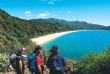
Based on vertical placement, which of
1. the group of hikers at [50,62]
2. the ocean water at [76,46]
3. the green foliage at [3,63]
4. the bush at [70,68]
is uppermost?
the group of hikers at [50,62]

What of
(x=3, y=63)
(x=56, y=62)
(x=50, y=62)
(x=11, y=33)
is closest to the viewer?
(x=56, y=62)

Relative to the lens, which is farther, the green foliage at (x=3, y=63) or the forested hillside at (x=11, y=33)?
the forested hillside at (x=11, y=33)

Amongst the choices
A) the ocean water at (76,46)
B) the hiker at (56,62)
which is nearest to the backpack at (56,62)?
the hiker at (56,62)

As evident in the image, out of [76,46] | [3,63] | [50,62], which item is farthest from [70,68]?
[76,46]

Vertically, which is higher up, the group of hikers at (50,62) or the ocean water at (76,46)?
the group of hikers at (50,62)

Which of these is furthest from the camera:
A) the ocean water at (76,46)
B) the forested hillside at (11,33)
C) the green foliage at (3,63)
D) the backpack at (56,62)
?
the ocean water at (76,46)

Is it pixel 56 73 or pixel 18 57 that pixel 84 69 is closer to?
pixel 56 73

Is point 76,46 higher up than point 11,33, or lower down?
lower down

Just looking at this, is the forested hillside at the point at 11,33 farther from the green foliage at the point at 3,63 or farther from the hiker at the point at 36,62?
the hiker at the point at 36,62

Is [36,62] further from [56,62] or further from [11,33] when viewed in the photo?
[11,33]

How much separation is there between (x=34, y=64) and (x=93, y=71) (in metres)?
3.54

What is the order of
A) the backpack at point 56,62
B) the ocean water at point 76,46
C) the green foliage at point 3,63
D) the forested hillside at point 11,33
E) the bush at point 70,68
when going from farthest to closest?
the ocean water at point 76,46
the forested hillside at point 11,33
the bush at point 70,68
the green foliage at point 3,63
the backpack at point 56,62

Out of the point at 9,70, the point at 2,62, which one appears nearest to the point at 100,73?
the point at 9,70

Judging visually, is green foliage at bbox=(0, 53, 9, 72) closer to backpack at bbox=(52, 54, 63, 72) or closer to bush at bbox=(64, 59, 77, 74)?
bush at bbox=(64, 59, 77, 74)
